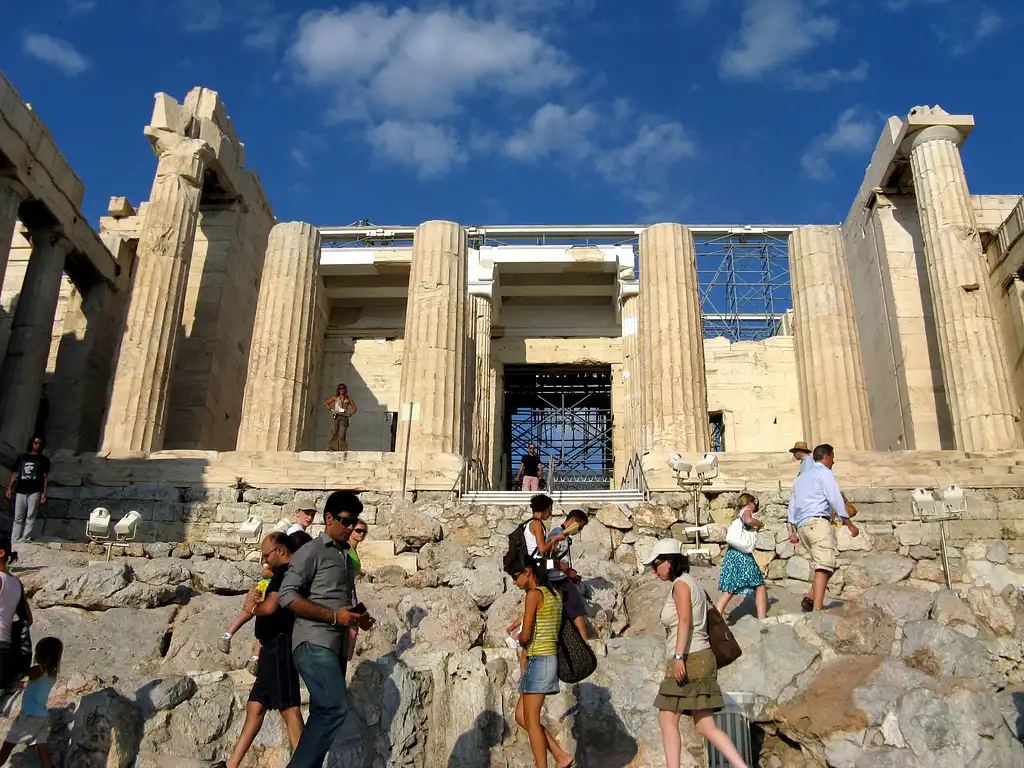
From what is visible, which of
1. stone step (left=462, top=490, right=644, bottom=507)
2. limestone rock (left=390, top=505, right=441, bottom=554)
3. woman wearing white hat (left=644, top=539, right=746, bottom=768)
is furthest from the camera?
stone step (left=462, top=490, right=644, bottom=507)

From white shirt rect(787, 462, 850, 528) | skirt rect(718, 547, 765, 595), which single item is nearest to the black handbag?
skirt rect(718, 547, 765, 595)

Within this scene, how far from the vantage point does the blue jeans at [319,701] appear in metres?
Result: 4.70

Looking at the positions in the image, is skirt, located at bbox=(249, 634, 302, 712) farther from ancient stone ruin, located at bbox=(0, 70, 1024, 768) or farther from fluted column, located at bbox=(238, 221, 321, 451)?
fluted column, located at bbox=(238, 221, 321, 451)

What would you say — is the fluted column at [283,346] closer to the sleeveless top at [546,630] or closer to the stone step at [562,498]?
the stone step at [562,498]

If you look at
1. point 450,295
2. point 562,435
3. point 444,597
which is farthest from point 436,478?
point 562,435

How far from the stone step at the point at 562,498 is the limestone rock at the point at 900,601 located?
4.99m

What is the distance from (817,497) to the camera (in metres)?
8.47

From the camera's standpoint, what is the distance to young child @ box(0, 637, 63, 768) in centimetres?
554

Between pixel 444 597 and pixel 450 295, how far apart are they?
9.72 meters

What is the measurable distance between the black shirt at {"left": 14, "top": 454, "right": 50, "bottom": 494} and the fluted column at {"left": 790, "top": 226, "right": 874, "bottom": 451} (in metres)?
12.9

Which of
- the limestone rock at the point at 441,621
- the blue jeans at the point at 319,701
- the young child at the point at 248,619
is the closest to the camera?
the blue jeans at the point at 319,701

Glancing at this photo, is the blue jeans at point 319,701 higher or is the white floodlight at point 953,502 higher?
the white floodlight at point 953,502

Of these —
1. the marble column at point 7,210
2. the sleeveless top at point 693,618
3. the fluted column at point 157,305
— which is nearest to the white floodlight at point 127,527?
the fluted column at point 157,305

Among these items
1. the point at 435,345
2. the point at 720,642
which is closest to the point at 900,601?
the point at 720,642
